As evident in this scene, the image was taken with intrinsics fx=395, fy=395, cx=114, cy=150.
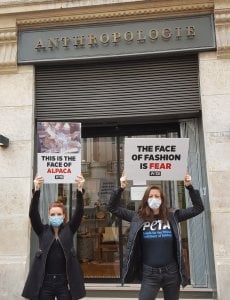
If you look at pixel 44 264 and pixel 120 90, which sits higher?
pixel 120 90

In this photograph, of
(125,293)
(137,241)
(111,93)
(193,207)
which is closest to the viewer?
(137,241)

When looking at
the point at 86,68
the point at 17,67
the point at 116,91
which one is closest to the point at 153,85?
the point at 116,91

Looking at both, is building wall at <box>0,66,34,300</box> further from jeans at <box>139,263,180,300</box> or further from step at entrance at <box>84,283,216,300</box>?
jeans at <box>139,263,180,300</box>

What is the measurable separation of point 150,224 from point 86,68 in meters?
4.14

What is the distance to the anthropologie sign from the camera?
7176 mm

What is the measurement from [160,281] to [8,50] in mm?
5392

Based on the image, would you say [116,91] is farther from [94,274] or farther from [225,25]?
[94,274]

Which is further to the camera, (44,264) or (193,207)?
(193,207)

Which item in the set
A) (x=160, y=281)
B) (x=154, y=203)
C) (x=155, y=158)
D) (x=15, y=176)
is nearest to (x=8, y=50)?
(x=15, y=176)

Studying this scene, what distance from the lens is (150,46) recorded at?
7270 millimetres

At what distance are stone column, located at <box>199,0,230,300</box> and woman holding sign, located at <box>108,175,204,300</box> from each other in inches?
91.5

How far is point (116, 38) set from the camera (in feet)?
24.1

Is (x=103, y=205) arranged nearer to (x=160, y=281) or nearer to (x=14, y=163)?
(x=14, y=163)

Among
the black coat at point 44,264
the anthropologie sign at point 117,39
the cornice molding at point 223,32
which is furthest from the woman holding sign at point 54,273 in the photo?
the cornice molding at point 223,32
